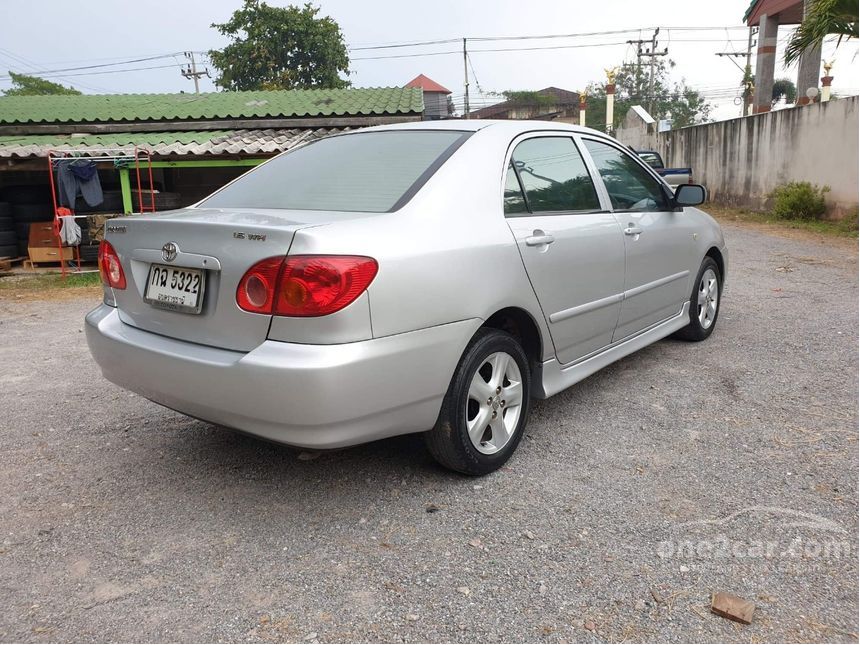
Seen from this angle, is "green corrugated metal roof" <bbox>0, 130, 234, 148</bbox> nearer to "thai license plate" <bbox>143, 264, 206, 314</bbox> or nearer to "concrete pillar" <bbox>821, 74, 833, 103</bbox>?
"thai license plate" <bbox>143, 264, 206, 314</bbox>

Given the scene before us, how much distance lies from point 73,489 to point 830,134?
47.7 ft

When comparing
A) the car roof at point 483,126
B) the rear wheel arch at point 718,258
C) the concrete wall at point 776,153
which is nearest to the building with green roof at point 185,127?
the concrete wall at point 776,153

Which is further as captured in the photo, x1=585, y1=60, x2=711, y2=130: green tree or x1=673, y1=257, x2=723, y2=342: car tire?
x1=585, y1=60, x2=711, y2=130: green tree

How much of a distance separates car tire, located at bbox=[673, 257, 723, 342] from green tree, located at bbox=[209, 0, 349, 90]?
39936 mm

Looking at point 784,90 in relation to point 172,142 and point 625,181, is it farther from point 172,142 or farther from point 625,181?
point 625,181

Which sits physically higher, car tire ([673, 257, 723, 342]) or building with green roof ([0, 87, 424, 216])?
building with green roof ([0, 87, 424, 216])

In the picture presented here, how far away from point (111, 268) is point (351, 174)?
1.14 metres

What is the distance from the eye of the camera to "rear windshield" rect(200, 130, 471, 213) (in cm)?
289

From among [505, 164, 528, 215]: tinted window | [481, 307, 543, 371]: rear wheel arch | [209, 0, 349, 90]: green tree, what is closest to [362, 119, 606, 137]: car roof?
[505, 164, 528, 215]: tinted window

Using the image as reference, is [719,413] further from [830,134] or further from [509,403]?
[830,134]

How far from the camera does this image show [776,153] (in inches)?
599

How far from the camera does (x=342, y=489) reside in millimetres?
2934

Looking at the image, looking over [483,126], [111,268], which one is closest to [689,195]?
[483,126]

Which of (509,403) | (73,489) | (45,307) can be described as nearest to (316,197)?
(509,403)
